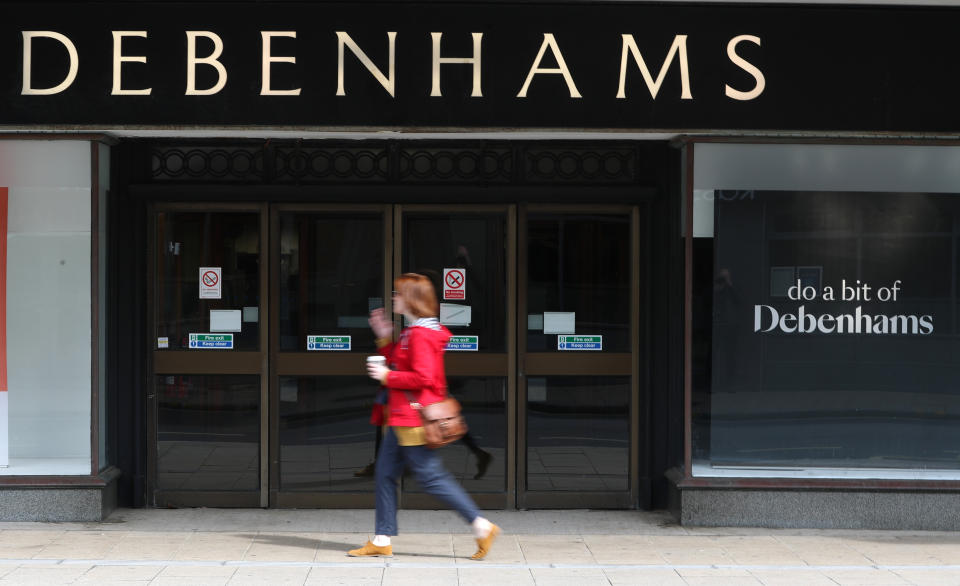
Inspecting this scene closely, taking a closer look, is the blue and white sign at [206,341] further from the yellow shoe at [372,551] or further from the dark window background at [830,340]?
the dark window background at [830,340]

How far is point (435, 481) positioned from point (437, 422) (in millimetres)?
351

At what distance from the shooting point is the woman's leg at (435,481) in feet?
21.4

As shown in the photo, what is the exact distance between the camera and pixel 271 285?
812 cm

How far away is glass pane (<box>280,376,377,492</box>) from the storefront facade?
2 centimetres

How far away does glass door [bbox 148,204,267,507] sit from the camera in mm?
8141

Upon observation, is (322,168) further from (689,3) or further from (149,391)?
(689,3)

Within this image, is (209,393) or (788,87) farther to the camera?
(209,393)

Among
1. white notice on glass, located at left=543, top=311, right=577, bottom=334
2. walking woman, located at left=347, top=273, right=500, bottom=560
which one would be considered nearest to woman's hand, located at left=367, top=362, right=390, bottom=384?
walking woman, located at left=347, top=273, right=500, bottom=560

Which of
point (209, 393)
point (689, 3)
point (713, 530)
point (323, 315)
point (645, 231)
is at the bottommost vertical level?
point (713, 530)

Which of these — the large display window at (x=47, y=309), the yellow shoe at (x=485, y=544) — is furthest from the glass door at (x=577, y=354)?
the large display window at (x=47, y=309)

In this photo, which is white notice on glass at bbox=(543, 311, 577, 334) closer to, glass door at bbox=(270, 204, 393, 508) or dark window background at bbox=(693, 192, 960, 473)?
dark window background at bbox=(693, 192, 960, 473)

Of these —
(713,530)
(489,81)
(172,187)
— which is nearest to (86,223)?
(172,187)

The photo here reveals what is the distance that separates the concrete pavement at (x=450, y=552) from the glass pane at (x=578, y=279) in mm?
1312

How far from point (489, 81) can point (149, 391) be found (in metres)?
3.25
